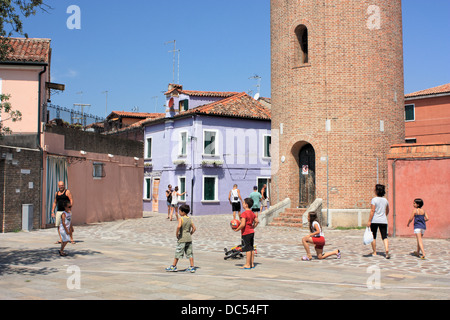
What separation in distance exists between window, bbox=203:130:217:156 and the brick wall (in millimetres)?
16157

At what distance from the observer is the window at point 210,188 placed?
33.9 m

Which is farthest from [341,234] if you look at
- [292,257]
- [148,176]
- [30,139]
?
[148,176]

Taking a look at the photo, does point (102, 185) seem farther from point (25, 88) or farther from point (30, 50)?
point (30, 50)

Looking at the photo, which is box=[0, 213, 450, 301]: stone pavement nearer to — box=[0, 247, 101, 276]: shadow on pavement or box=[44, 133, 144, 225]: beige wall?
box=[0, 247, 101, 276]: shadow on pavement

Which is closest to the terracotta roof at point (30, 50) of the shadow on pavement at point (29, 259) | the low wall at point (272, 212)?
the shadow on pavement at point (29, 259)

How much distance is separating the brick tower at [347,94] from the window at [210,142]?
40.8ft

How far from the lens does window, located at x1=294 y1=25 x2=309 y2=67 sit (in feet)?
74.9

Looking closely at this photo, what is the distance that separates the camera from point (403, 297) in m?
7.14

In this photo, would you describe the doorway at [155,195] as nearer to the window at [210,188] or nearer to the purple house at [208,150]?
the purple house at [208,150]

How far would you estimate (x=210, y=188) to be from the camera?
34094 mm

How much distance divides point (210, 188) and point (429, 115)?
18158mm

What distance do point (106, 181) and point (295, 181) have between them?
9.57 m

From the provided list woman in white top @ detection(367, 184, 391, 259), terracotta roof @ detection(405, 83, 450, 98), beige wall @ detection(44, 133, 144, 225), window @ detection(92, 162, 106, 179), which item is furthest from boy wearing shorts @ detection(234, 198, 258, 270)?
terracotta roof @ detection(405, 83, 450, 98)

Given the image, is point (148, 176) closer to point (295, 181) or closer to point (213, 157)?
point (213, 157)
